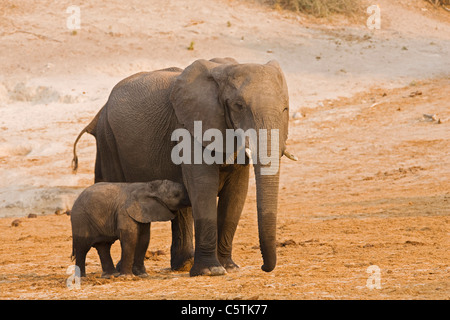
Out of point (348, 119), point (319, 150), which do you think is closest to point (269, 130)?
point (319, 150)

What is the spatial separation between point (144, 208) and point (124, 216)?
194 millimetres

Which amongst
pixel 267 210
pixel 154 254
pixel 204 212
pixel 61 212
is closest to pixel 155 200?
pixel 204 212

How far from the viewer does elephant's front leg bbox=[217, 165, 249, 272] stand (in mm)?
8586

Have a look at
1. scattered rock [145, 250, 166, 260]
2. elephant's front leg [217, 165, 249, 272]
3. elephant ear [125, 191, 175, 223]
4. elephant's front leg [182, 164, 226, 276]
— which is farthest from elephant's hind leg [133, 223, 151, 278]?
scattered rock [145, 250, 166, 260]

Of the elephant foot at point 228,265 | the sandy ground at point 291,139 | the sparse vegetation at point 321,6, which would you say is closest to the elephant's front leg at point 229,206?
the elephant foot at point 228,265

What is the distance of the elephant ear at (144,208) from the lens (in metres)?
8.22

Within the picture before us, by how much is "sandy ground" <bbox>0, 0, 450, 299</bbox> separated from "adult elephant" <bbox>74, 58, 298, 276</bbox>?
39cm

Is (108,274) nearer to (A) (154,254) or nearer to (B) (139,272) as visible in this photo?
(B) (139,272)

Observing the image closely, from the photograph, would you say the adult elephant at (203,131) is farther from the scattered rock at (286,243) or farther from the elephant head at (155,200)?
the scattered rock at (286,243)

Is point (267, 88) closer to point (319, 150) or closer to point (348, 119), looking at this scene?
point (319, 150)

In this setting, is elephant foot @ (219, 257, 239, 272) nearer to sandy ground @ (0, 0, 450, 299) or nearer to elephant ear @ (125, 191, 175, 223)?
sandy ground @ (0, 0, 450, 299)

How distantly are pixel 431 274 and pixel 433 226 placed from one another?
363cm

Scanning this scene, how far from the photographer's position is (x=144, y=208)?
8258 millimetres

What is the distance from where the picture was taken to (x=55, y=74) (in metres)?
20.8
